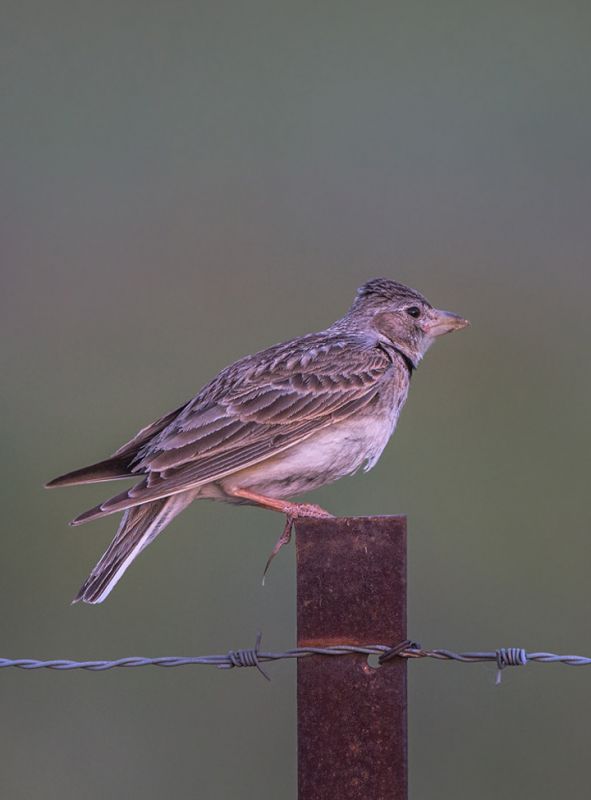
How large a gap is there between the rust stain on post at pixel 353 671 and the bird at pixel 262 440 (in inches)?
56.1

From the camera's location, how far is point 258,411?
773 cm

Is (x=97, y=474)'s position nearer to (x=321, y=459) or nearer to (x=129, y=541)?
(x=129, y=541)

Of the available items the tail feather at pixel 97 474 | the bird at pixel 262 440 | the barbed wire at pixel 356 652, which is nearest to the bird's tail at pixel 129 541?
the bird at pixel 262 440

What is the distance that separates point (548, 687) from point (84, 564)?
384cm

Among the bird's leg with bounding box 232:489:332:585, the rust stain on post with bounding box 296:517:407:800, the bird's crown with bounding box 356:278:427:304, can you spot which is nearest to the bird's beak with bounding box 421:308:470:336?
the bird's crown with bounding box 356:278:427:304

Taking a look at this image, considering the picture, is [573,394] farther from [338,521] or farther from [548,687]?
[338,521]

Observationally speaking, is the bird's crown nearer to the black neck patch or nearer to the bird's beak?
the bird's beak

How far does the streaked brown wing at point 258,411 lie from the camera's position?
290 inches

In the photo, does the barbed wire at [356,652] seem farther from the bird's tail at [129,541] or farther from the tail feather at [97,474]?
the tail feather at [97,474]

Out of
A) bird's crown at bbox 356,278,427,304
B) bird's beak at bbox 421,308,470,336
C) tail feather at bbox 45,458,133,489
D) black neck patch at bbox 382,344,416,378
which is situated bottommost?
tail feather at bbox 45,458,133,489

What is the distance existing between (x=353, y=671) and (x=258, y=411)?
2.29 m

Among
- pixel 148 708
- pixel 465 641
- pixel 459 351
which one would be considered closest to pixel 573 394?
pixel 459 351

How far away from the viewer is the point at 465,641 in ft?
37.9

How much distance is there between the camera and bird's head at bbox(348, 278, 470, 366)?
8.91 meters
